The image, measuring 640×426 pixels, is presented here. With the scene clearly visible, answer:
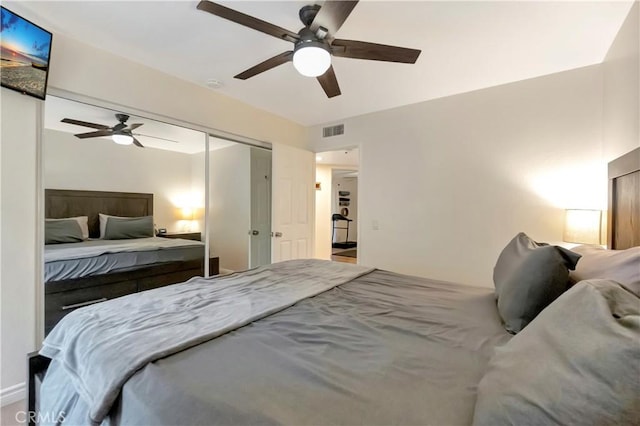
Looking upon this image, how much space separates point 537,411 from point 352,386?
0.41m

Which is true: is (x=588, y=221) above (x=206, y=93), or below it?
below

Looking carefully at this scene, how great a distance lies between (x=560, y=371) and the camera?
57 cm

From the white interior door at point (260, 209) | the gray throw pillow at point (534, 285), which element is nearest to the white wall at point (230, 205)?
the white interior door at point (260, 209)

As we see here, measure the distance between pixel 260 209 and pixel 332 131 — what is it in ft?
4.93

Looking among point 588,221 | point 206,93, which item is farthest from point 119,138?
point 588,221

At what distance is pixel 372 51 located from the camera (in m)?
1.81

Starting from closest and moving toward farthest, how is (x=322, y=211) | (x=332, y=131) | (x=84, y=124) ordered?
(x=84, y=124), (x=332, y=131), (x=322, y=211)

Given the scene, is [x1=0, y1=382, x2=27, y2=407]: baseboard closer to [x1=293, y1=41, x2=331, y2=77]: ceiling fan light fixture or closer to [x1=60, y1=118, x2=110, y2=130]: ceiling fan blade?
[x1=60, y1=118, x2=110, y2=130]: ceiling fan blade

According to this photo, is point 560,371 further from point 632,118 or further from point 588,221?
point 588,221

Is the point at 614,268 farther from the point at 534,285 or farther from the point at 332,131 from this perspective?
the point at 332,131

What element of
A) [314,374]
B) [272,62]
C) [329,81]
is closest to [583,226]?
[329,81]

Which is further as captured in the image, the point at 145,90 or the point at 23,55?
the point at 145,90

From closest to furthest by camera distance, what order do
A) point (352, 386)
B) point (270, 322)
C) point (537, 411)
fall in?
point (537, 411) → point (352, 386) → point (270, 322)

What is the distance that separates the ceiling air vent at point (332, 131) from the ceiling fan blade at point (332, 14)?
229 centimetres
